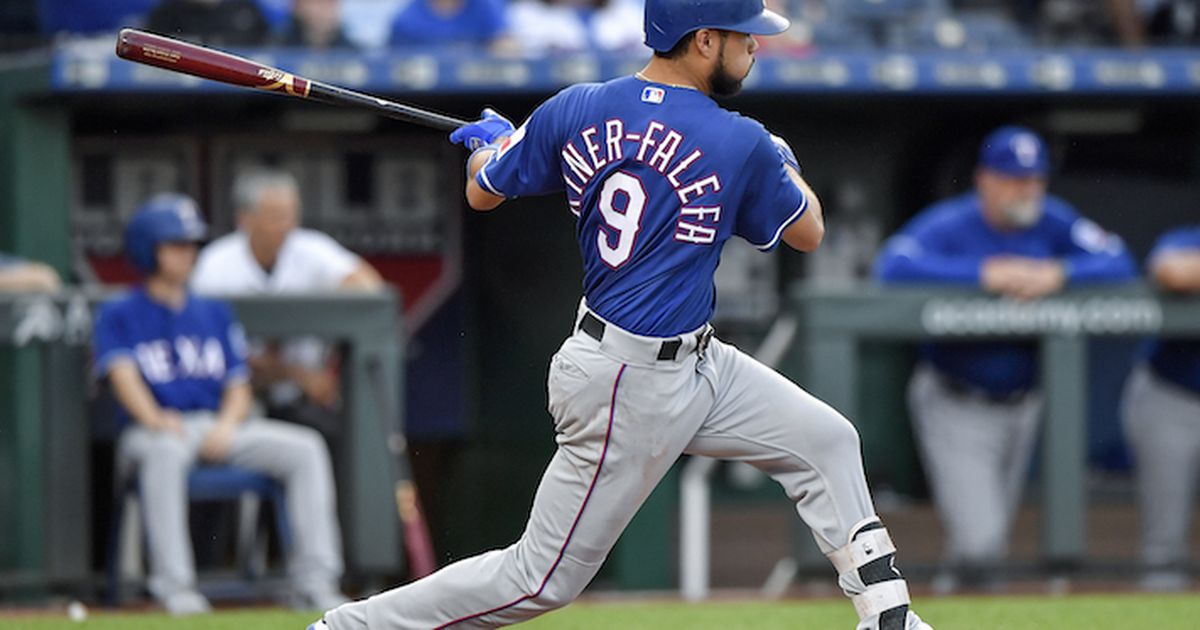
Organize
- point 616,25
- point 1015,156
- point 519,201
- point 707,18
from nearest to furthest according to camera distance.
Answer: point 707,18 < point 1015,156 < point 519,201 < point 616,25

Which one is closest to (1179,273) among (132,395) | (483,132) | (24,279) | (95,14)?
(483,132)

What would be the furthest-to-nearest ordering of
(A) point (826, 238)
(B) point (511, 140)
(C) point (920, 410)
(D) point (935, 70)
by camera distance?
(A) point (826, 238) < (D) point (935, 70) < (C) point (920, 410) < (B) point (511, 140)

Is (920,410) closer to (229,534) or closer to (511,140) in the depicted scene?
(229,534)

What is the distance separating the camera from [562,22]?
839cm

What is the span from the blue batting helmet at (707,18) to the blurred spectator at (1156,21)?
4.69m

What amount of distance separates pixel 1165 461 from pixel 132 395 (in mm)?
3674

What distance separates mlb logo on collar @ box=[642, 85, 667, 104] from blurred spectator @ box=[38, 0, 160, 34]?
407 centimetres

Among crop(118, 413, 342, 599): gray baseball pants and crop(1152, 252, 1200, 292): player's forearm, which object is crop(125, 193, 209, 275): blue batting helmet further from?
crop(1152, 252, 1200, 292): player's forearm

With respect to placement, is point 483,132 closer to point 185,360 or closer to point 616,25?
point 185,360

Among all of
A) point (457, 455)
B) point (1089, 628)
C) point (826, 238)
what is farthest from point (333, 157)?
point (1089, 628)

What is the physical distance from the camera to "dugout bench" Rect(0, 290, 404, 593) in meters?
6.70

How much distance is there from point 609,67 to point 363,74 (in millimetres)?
925

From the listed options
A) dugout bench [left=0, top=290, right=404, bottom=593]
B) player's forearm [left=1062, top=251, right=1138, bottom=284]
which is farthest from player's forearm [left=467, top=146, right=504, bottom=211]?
player's forearm [left=1062, top=251, right=1138, bottom=284]

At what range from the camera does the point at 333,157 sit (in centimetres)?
812
